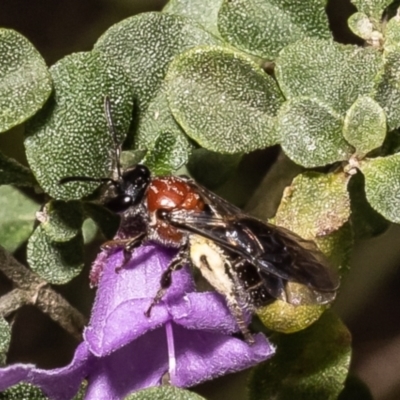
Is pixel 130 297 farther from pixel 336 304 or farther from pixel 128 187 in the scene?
pixel 336 304

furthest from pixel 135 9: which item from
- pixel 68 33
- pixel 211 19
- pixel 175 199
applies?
pixel 175 199

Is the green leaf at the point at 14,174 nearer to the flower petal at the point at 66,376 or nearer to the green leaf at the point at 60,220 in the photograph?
the green leaf at the point at 60,220

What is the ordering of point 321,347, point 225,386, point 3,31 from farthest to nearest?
point 225,386 < point 321,347 < point 3,31

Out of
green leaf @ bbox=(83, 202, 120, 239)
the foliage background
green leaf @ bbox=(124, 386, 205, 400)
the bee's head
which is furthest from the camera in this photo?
the foliage background

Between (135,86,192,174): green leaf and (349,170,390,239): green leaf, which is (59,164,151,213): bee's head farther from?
(349,170,390,239): green leaf

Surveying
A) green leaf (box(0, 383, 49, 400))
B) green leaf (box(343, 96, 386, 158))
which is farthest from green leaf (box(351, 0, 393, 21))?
green leaf (box(0, 383, 49, 400))

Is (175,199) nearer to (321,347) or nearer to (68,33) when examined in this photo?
(321,347)
